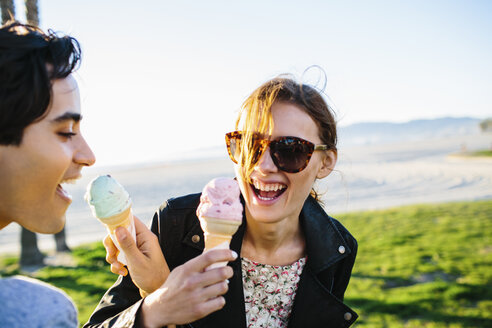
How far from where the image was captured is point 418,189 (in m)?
22.5

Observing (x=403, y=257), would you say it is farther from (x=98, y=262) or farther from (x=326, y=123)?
(x=98, y=262)

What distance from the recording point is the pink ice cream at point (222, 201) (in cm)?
196

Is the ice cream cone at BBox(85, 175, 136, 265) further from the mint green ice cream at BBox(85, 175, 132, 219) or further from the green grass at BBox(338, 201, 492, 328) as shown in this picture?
the green grass at BBox(338, 201, 492, 328)

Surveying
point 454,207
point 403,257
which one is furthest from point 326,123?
point 454,207

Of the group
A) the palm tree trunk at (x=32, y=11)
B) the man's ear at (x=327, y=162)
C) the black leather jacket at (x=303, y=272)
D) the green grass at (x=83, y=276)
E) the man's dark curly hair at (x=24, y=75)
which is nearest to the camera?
the man's dark curly hair at (x=24, y=75)

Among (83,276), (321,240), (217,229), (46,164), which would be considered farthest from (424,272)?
(46,164)

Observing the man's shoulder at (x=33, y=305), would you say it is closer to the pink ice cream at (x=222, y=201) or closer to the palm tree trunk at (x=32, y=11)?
the pink ice cream at (x=222, y=201)


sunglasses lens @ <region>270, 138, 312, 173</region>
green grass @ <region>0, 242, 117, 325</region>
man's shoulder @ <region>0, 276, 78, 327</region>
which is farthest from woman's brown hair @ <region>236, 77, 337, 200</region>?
green grass @ <region>0, 242, 117, 325</region>

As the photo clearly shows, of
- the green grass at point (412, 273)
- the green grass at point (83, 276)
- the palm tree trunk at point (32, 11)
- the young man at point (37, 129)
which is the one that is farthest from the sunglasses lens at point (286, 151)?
the palm tree trunk at point (32, 11)

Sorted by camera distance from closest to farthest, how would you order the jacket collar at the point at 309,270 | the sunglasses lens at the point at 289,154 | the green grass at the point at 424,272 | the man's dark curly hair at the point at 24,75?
the man's dark curly hair at the point at 24,75 < the sunglasses lens at the point at 289,154 < the jacket collar at the point at 309,270 < the green grass at the point at 424,272

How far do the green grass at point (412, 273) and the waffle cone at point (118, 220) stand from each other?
4988 millimetres

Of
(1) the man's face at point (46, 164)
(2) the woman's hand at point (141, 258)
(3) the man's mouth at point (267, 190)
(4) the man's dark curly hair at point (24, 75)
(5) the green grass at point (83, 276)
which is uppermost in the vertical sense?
(4) the man's dark curly hair at point (24, 75)

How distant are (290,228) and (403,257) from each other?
6829 millimetres

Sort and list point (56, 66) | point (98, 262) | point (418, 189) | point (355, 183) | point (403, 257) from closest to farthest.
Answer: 1. point (56, 66)
2. point (403, 257)
3. point (98, 262)
4. point (418, 189)
5. point (355, 183)
